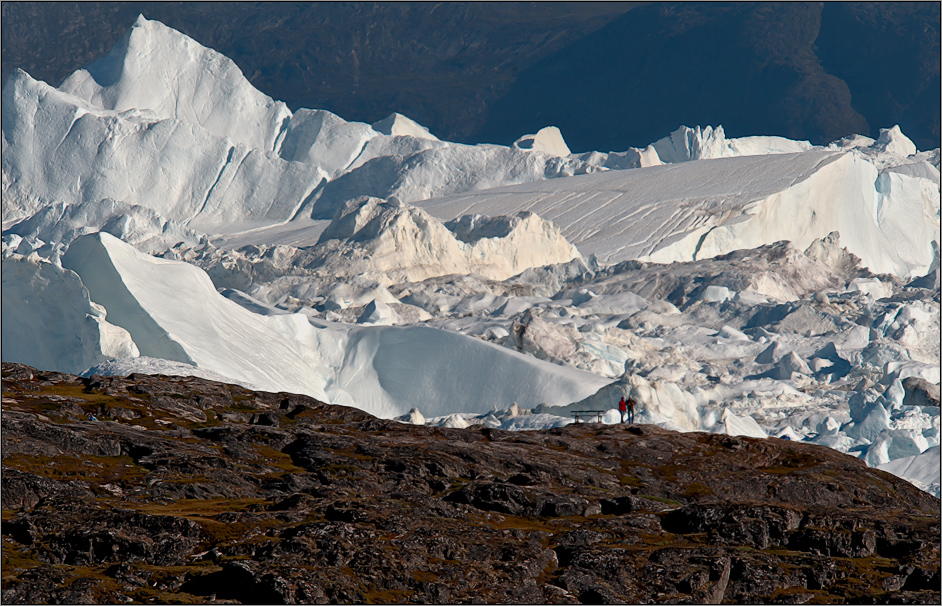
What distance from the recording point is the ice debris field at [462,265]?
1944 inches

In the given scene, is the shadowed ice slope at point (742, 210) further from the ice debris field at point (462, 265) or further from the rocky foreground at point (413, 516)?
the rocky foreground at point (413, 516)

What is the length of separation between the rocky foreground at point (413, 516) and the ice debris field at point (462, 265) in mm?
12553

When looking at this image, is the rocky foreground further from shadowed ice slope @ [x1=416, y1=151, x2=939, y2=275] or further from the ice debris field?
shadowed ice slope @ [x1=416, y1=151, x2=939, y2=275]

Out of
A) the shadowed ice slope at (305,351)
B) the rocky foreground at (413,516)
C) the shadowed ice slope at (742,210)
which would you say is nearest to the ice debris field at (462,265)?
the shadowed ice slope at (305,351)

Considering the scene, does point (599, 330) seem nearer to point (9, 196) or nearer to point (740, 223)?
point (740, 223)

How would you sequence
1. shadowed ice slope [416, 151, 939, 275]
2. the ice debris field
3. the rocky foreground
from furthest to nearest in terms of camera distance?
1. shadowed ice slope [416, 151, 939, 275]
2. the ice debris field
3. the rocky foreground

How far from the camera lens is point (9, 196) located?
4751 inches

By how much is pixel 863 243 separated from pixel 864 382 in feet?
164

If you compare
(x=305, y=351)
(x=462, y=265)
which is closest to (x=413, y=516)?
(x=305, y=351)

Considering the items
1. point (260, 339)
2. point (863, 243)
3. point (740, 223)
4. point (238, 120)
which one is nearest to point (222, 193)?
point (238, 120)

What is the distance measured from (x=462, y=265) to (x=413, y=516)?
75269mm

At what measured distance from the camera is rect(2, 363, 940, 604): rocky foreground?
1870 cm

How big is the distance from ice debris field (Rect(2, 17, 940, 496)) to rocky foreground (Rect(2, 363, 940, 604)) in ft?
41.2

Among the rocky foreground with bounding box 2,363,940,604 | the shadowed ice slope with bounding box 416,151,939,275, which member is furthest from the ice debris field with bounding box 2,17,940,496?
the rocky foreground with bounding box 2,363,940,604
